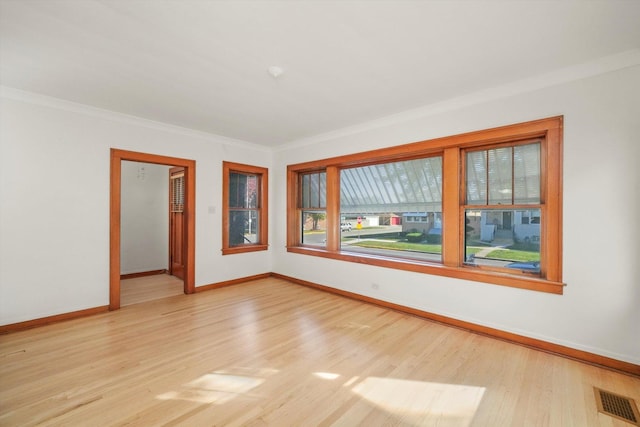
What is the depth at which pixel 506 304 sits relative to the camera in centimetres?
291

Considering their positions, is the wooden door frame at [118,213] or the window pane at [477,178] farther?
the wooden door frame at [118,213]

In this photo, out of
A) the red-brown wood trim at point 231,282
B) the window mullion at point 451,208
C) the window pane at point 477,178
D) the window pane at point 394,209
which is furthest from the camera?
the red-brown wood trim at point 231,282

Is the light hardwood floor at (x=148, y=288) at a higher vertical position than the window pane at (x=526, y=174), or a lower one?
lower

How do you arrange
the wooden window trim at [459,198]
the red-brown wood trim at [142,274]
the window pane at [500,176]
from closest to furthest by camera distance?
1. the wooden window trim at [459,198]
2. the window pane at [500,176]
3. the red-brown wood trim at [142,274]

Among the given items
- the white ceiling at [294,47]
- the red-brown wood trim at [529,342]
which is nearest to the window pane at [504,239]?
the red-brown wood trim at [529,342]

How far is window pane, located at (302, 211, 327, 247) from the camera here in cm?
508

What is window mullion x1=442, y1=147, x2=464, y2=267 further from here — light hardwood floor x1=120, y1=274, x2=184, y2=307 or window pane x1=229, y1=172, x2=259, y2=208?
light hardwood floor x1=120, y1=274, x2=184, y2=307

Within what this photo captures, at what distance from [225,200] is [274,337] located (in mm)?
2843

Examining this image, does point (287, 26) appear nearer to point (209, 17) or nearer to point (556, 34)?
point (209, 17)

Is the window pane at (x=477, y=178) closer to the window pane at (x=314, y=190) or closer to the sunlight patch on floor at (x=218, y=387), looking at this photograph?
the window pane at (x=314, y=190)

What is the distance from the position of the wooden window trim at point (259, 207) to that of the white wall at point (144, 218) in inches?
77.8

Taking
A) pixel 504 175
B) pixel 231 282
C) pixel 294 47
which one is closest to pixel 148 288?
pixel 231 282

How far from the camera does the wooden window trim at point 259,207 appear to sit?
5.00 m

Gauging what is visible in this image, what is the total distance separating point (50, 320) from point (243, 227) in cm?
295
